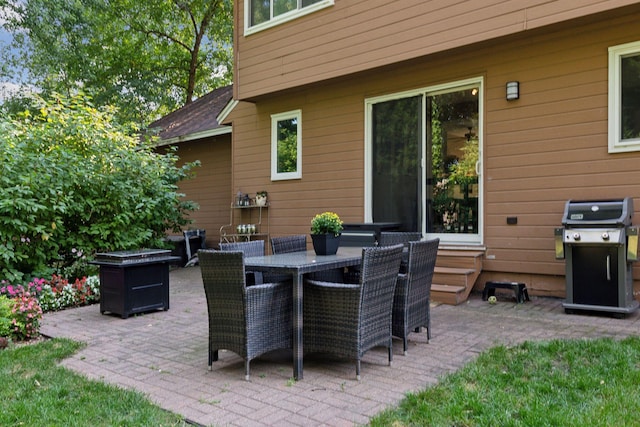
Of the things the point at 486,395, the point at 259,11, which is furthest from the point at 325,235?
the point at 259,11

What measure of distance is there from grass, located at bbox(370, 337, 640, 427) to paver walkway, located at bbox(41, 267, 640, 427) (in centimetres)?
17

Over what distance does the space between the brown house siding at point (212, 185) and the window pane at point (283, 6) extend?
339 centimetres

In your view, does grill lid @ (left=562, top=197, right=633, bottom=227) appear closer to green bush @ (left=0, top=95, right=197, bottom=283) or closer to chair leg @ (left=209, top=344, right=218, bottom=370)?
chair leg @ (left=209, top=344, right=218, bottom=370)

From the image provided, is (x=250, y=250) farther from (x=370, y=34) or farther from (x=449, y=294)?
(x=370, y=34)

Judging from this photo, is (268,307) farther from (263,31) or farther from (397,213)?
(263,31)

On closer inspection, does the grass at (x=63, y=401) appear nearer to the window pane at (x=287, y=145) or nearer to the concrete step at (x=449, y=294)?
the concrete step at (x=449, y=294)

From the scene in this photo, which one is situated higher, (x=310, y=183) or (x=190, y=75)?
(x=190, y=75)

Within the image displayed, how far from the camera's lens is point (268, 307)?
3.07m

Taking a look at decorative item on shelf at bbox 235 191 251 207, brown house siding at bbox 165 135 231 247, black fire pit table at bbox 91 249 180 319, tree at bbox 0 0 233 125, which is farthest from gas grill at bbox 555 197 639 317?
tree at bbox 0 0 233 125

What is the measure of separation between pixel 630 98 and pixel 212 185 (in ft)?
26.6

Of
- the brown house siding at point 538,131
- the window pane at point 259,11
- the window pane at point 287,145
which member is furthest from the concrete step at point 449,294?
the window pane at point 259,11

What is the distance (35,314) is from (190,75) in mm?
15416

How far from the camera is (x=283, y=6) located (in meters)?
7.47

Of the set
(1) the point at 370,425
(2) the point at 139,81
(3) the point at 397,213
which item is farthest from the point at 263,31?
(2) the point at 139,81
